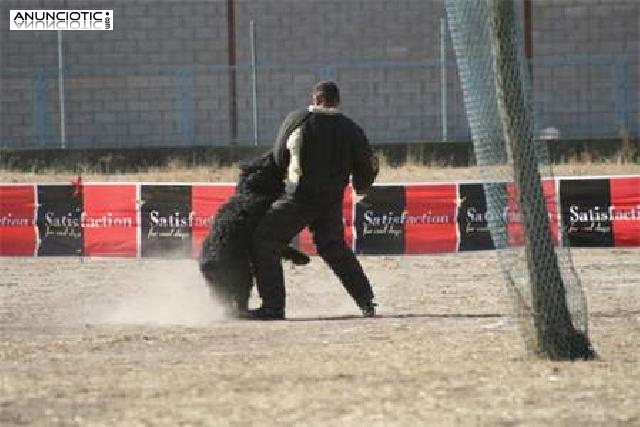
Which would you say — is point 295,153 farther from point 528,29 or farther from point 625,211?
point 528,29

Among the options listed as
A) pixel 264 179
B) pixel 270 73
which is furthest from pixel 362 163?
pixel 270 73

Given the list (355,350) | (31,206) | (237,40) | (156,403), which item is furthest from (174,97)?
(156,403)

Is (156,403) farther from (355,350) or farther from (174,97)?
(174,97)

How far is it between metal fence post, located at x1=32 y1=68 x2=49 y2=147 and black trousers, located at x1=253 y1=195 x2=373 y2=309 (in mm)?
Answer: 20629

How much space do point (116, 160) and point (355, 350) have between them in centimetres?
2073

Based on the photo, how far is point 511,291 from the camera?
38.8ft

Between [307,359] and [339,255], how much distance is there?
2949 millimetres

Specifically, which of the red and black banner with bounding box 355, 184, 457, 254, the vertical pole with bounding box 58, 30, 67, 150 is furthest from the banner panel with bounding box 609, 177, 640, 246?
the vertical pole with bounding box 58, 30, 67, 150

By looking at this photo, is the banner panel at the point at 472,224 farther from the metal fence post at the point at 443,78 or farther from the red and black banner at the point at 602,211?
the metal fence post at the point at 443,78

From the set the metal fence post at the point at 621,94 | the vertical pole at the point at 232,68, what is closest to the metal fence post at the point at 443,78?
the metal fence post at the point at 621,94

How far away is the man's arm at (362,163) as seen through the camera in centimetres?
1417

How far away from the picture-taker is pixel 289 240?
14445mm

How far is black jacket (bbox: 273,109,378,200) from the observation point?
14.1 metres

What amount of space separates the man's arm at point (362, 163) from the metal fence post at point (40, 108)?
68.4ft
